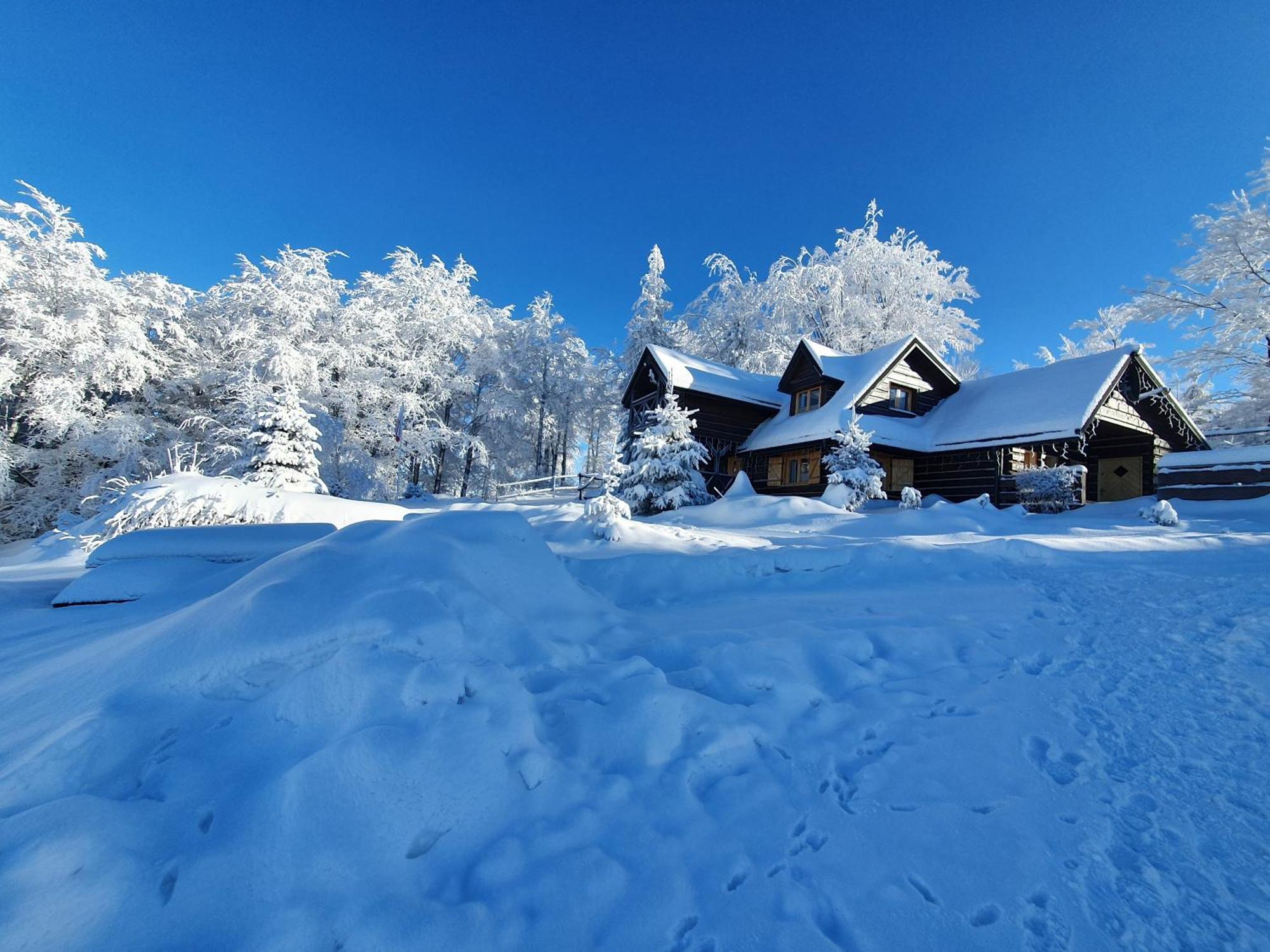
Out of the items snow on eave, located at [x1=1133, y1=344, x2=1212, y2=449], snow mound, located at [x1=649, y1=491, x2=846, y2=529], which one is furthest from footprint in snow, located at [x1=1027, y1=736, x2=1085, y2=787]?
snow on eave, located at [x1=1133, y1=344, x2=1212, y2=449]

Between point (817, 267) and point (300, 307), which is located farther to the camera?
point (817, 267)

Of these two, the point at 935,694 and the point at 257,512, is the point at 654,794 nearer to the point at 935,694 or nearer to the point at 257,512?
the point at 935,694

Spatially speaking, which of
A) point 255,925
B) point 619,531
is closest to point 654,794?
point 255,925

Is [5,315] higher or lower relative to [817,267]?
lower

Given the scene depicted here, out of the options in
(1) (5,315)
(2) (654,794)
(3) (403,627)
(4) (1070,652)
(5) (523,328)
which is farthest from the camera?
(5) (523,328)

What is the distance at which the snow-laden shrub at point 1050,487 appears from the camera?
13383mm

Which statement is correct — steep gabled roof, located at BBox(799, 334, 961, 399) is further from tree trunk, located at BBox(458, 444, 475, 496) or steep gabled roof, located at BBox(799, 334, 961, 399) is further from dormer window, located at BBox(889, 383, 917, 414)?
tree trunk, located at BBox(458, 444, 475, 496)

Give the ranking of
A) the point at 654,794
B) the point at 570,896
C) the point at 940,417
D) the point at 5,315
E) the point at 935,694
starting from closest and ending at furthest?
the point at 570,896 → the point at 654,794 → the point at 935,694 → the point at 5,315 → the point at 940,417

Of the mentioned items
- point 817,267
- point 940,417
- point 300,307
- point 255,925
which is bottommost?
point 255,925

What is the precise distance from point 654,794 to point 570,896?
0.65 metres

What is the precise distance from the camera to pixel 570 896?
187 cm

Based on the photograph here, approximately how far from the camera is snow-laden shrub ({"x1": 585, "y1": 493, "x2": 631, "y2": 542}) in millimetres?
8820

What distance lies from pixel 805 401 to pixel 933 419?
483 cm

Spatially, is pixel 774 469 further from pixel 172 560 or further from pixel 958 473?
pixel 172 560
